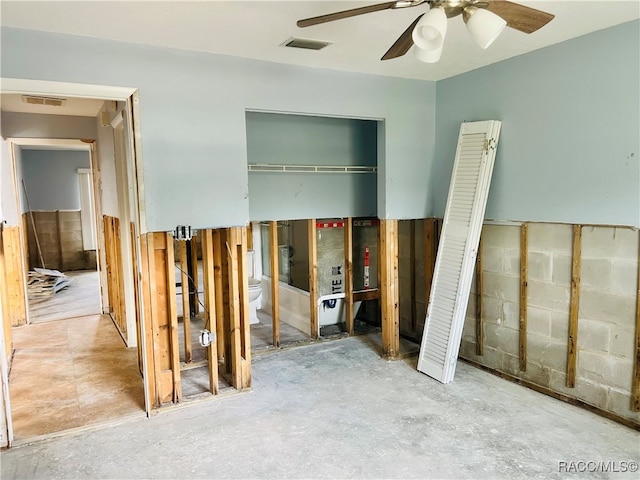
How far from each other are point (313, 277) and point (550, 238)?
2270 millimetres

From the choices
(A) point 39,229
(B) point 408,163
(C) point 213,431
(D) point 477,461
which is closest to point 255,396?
(C) point 213,431

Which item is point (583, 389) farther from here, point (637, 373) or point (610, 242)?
point (610, 242)

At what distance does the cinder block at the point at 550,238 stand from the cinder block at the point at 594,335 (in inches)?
20.0

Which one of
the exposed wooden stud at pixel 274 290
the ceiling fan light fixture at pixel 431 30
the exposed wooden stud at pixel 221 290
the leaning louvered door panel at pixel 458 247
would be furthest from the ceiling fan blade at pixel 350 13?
the exposed wooden stud at pixel 274 290

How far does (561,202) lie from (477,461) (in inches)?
73.1

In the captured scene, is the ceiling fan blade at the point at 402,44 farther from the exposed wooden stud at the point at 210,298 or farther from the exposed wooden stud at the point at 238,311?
the exposed wooden stud at the point at 210,298

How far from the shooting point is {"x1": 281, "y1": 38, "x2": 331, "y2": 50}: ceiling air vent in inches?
115

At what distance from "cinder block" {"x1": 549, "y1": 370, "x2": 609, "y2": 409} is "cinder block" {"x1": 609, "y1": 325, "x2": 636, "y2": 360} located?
0.28 m

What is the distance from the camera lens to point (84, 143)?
18.3ft

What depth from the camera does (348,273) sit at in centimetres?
473

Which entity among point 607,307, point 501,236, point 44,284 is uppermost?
point 501,236

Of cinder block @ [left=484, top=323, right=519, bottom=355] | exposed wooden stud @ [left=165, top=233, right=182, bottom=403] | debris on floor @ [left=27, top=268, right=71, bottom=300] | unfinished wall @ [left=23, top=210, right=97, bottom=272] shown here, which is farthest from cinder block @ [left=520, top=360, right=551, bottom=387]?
unfinished wall @ [left=23, top=210, right=97, bottom=272]

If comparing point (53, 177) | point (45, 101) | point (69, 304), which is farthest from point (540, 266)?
point (53, 177)

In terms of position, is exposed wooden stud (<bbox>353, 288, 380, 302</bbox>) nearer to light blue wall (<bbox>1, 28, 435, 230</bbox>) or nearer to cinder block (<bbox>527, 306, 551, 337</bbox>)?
cinder block (<bbox>527, 306, 551, 337</bbox>)
